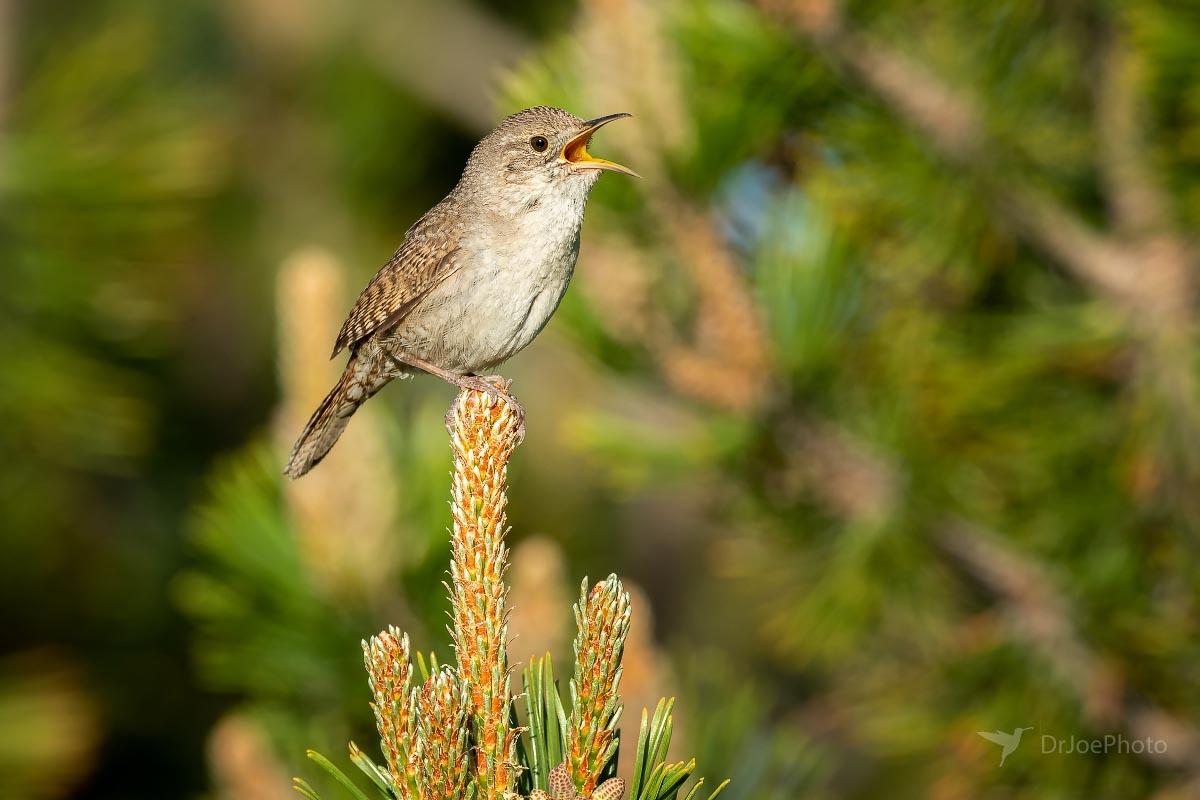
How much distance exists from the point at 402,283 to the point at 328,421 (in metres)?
0.49

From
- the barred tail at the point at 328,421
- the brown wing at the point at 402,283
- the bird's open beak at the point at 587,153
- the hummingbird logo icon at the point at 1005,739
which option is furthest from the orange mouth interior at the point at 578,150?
the hummingbird logo icon at the point at 1005,739

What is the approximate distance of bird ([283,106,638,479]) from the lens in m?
3.63

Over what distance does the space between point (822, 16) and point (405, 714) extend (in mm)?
2111

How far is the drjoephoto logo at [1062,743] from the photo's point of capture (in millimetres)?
3473

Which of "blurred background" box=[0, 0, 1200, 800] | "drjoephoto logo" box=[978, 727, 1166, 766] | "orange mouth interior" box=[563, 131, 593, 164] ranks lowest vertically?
"drjoephoto logo" box=[978, 727, 1166, 766]

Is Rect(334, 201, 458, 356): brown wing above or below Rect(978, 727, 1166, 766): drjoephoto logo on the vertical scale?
above

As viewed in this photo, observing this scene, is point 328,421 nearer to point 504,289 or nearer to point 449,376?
point 449,376

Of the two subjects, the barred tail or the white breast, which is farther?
the white breast

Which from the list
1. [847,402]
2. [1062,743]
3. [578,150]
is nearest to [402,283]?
[578,150]

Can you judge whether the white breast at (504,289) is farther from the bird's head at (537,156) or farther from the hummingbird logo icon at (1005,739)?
the hummingbird logo icon at (1005,739)

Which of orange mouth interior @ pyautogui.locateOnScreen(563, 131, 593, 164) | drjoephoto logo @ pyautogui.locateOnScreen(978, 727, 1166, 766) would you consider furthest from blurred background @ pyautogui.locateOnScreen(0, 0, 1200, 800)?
orange mouth interior @ pyautogui.locateOnScreen(563, 131, 593, 164)

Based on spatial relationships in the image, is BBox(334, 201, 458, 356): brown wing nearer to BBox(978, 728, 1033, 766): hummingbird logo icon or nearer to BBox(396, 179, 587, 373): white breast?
BBox(396, 179, 587, 373): white breast

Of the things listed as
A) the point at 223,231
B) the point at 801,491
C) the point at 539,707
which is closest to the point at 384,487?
the point at 801,491

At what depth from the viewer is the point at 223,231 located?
6.98m
